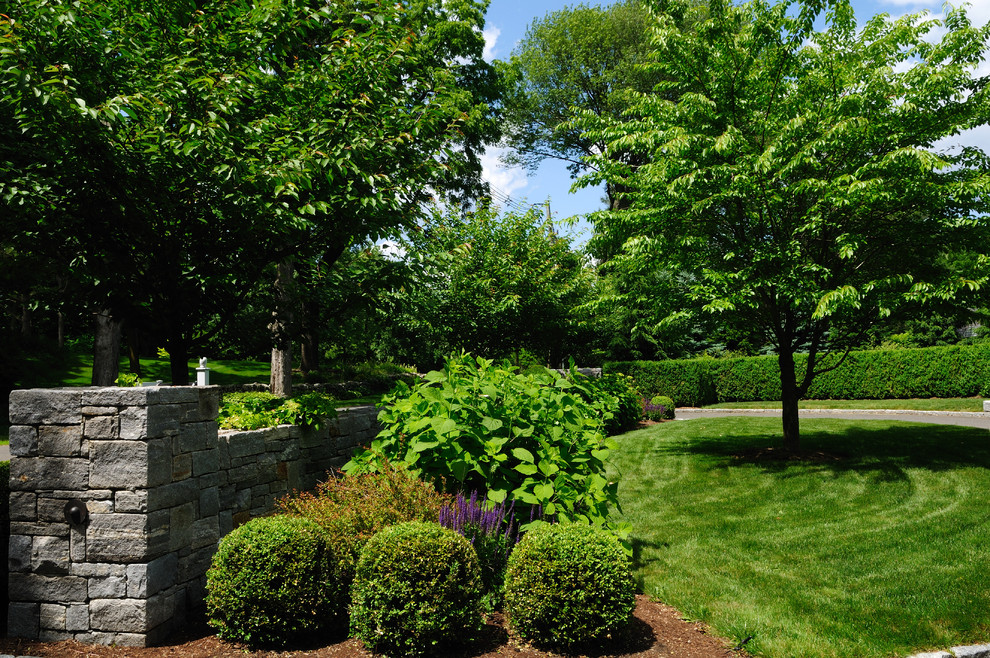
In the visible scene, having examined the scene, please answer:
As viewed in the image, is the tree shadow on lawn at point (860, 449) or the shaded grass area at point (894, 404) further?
the shaded grass area at point (894, 404)

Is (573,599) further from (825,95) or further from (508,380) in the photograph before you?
(825,95)

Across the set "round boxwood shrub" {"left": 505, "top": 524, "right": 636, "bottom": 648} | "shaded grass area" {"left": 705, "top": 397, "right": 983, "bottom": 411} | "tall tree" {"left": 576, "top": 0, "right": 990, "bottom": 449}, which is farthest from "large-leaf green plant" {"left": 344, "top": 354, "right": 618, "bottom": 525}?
"shaded grass area" {"left": 705, "top": 397, "right": 983, "bottom": 411}

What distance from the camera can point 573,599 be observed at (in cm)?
345

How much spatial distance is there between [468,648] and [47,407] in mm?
2955

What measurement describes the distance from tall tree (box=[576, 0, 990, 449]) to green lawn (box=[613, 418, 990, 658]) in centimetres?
217

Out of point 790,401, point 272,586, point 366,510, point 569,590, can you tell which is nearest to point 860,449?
point 790,401

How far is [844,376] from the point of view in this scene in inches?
740

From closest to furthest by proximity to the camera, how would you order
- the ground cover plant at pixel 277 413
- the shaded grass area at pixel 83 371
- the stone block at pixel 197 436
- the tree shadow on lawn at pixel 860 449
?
the stone block at pixel 197 436 < the ground cover plant at pixel 277 413 < the tree shadow on lawn at pixel 860 449 < the shaded grass area at pixel 83 371

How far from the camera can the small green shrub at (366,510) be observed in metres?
4.07

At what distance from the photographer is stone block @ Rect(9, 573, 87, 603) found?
376 centimetres

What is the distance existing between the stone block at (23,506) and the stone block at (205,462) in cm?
89

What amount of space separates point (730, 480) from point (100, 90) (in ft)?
26.8

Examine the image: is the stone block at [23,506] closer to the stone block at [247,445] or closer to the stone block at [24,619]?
the stone block at [24,619]

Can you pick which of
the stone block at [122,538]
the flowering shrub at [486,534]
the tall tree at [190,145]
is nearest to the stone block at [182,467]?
the stone block at [122,538]
